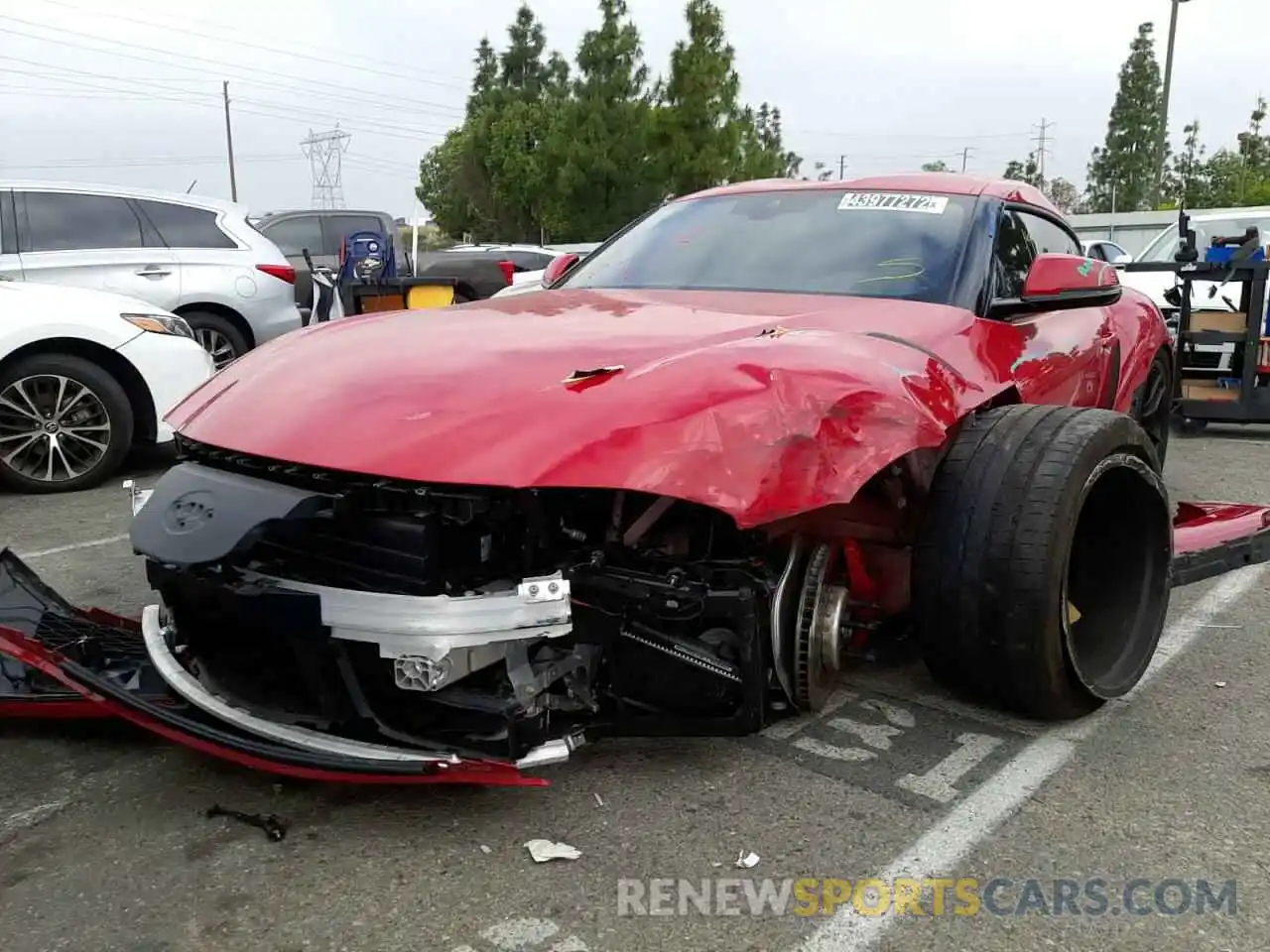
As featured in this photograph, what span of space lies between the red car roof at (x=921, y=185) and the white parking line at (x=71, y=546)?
9.99 feet

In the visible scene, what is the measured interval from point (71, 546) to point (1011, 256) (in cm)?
412

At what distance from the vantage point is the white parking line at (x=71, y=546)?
4668 mm

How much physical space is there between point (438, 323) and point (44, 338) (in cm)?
383

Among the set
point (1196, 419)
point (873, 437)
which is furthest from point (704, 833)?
point (1196, 419)

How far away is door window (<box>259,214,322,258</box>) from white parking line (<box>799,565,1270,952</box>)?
10860 millimetres

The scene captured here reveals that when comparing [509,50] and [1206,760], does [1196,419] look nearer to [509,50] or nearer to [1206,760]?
[1206,760]

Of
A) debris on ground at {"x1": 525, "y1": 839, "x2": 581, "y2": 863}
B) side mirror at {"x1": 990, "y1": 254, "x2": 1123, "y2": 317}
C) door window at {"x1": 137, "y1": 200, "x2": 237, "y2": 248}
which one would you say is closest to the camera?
debris on ground at {"x1": 525, "y1": 839, "x2": 581, "y2": 863}

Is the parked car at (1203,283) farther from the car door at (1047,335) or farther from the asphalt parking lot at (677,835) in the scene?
the asphalt parking lot at (677,835)

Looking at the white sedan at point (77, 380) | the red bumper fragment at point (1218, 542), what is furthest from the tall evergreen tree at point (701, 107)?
the red bumper fragment at point (1218, 542)

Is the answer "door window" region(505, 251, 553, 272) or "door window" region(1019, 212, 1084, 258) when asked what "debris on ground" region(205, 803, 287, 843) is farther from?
"door window" region(505, 251, 553, 272)

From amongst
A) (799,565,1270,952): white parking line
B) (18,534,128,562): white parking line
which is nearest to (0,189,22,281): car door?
(18,534,128,562): white parking line

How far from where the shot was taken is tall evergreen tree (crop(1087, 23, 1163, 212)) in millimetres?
55188

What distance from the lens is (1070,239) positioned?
15.5 feet

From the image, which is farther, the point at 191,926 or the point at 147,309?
the point at 147,309
